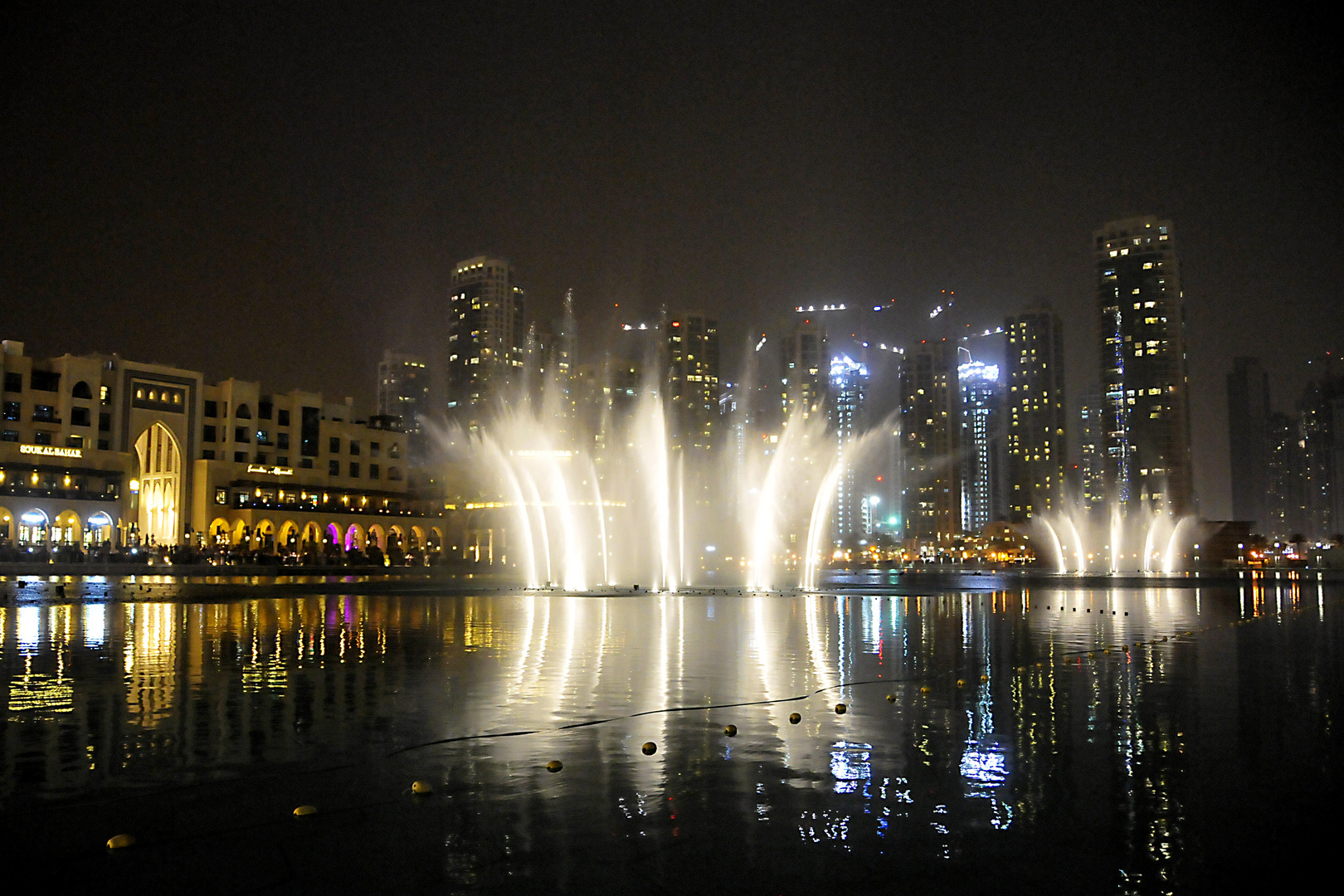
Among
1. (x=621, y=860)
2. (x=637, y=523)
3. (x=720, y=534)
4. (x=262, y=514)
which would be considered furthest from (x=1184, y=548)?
(x=621, y=860)

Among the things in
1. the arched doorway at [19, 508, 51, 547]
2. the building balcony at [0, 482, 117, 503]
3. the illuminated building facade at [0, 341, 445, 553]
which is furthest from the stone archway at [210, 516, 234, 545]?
the arched doorway at [19, 508, 51, 547]

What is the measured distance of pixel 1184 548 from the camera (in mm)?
168000

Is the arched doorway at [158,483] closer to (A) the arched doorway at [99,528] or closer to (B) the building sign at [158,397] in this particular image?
(B) the building sign at [158,397]

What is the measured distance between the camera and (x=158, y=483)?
364 ft

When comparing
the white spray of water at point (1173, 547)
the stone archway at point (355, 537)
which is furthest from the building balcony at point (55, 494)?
the white spray of water at point (1173, 547)

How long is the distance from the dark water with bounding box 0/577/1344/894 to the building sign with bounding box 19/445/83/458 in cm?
8481

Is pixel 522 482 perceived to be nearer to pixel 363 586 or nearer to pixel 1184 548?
pixel 363 586

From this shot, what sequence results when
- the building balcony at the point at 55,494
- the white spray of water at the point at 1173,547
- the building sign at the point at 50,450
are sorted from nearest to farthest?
the building balcony at the point at 55,494, the building sign at the point at 50,450, the white spray of water at the point at 1173,547

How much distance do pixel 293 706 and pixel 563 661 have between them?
6.57 meters

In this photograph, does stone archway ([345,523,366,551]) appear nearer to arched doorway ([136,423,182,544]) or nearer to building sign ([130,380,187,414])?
arched doorway ([136,423,182,544])

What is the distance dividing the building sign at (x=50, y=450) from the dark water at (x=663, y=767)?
84809 mm

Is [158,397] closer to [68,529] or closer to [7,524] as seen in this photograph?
[68,529]

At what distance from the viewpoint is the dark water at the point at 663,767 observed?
7359 mm

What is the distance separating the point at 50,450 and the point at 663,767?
340 ft
